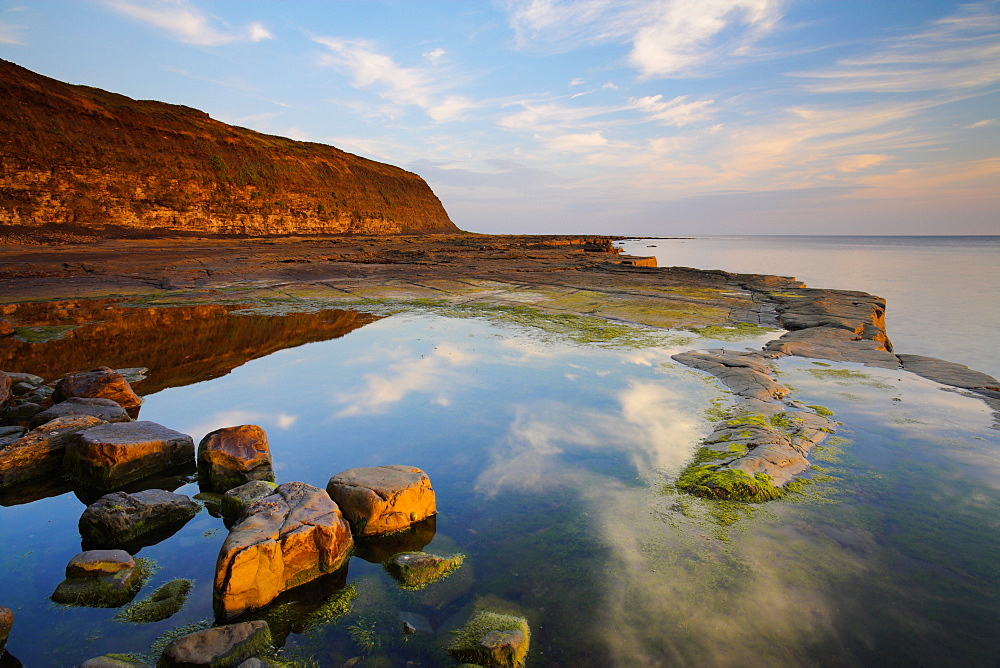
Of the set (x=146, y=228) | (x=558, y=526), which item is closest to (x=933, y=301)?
(x=558, y=526)

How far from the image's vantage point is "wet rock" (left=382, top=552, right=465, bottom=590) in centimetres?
305

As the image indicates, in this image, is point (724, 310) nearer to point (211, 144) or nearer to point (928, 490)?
point (928, 490)

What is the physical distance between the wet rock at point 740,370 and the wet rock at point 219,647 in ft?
19.3

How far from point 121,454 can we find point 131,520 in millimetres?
1055

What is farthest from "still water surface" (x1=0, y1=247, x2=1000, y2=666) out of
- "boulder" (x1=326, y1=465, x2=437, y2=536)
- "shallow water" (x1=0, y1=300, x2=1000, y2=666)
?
"boulder" (x1=326, y1=465, x2=437, y2=536)

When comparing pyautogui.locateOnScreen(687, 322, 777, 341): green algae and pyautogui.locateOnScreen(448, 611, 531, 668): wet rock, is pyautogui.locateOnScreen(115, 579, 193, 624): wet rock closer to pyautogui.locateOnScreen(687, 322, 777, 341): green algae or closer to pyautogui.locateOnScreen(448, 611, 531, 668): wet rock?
pyautogui.locateOnScreen(448, 611, 531, 668): wet rock

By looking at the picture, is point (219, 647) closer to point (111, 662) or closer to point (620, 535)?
point (111, 662)

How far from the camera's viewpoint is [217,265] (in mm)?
22422

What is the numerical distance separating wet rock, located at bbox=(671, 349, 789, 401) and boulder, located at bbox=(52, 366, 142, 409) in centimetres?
788

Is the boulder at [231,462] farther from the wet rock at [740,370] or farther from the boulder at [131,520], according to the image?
the wet rock at [740,370]

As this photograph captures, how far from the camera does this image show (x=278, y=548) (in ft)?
9.55

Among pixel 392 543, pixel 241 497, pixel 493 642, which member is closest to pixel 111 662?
pixel 241 497

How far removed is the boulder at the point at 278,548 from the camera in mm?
2713

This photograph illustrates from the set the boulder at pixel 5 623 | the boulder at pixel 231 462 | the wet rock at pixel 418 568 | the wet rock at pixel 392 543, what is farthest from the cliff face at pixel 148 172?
the wet rock at pixel 418 568
